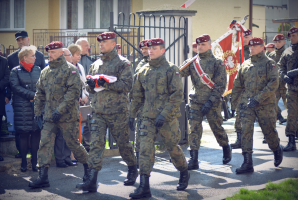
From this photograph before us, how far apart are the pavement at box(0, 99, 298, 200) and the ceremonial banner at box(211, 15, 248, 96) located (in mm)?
1883

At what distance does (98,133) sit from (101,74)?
815 mm

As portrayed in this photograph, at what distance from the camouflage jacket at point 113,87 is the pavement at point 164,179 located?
1.12 meters

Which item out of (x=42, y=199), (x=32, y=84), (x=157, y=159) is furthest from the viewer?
(x=157, y=159)

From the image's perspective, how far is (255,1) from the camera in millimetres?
27203

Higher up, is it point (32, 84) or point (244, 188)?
point (32, 84)

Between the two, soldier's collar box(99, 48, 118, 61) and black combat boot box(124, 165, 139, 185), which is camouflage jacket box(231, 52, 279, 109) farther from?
soldier's collar box(99, 48, 118, 61)

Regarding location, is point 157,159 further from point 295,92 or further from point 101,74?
point 295,92

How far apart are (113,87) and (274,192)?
247cm

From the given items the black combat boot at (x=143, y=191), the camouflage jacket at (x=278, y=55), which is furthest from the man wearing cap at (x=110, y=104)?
the camouflage jacket at (x=278, y=55)

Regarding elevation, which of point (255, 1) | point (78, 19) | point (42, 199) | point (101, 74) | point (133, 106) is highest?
point (255, 1)

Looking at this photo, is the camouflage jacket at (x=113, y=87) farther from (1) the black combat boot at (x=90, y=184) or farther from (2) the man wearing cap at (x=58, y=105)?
(1) the black combat boot at (x=90, y=184)

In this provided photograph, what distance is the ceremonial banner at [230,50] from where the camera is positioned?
8.91 metres

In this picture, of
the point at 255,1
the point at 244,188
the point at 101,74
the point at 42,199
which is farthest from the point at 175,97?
the point at 255,1


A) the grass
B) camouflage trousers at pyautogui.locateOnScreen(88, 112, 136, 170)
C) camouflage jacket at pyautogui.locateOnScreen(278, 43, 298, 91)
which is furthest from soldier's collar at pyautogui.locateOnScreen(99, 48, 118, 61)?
camouflage jacket at pyautogui.locateOnScreen(278, 43, 298, 91)
